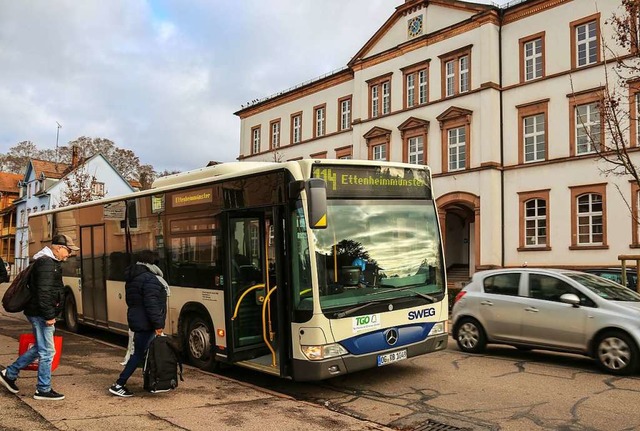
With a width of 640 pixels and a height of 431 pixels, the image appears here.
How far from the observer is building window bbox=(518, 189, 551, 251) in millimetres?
25578

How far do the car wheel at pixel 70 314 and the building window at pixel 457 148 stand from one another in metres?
20.2

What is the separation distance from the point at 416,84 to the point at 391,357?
25.8m

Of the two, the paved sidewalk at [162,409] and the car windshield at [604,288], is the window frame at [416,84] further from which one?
the paved sidewalk at [162,409]

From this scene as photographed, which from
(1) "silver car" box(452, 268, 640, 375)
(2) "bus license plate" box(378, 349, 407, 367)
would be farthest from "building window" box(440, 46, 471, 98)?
(2) "bus license plate" box(378, 349, 407, 367)

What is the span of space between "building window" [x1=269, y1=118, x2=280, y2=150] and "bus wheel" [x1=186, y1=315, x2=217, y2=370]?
3377 cm

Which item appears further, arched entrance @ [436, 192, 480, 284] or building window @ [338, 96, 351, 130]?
building window @ [338, 96, 351, 130]

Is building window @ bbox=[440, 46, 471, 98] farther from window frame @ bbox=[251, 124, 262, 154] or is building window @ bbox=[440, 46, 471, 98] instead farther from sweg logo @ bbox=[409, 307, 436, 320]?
sweg logo @ bbox=[409, 307, 436, 320]

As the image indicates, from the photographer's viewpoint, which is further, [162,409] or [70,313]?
[70,313]

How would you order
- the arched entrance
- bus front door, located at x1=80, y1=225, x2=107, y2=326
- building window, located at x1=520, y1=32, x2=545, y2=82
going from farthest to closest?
the arched entrance < building window, located at x1=520, y1=32, x2=545, y2=82 < bus front door, located at x1=80, y1=225, x2=107, y2=326

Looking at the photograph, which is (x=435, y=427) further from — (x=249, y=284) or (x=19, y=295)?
(x=19, y=295)

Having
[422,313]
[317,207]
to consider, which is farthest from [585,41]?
[317,207]

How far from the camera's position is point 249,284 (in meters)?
8.00

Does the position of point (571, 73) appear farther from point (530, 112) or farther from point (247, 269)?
point (247, 269)

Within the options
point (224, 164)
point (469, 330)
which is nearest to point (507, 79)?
point (469, 330)
